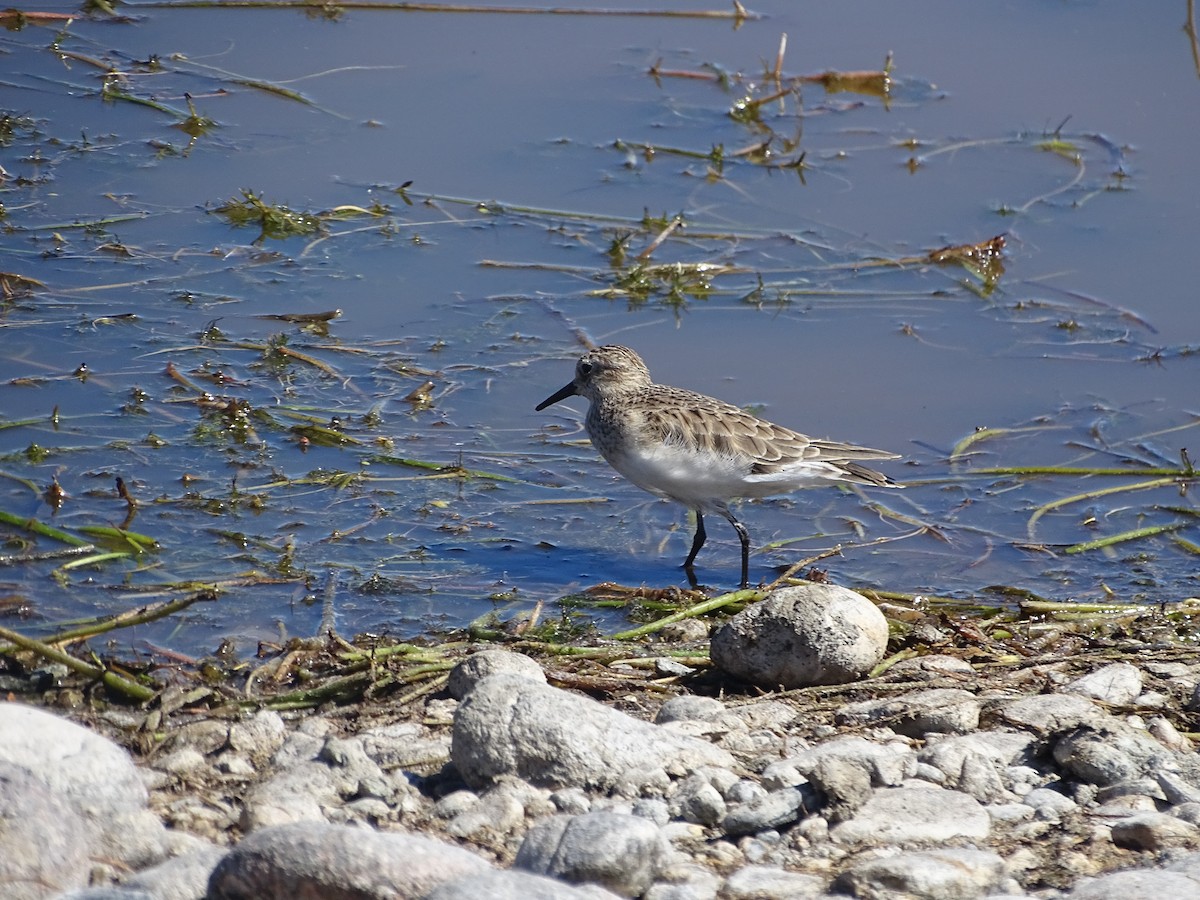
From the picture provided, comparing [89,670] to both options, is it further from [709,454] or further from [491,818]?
[709,454]

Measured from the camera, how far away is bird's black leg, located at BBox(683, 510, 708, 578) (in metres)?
7.45

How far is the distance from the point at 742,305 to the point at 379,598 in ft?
12.5

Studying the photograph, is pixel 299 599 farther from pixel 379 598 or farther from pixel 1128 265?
pixel 1128 265

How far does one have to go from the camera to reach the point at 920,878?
377 centimetres

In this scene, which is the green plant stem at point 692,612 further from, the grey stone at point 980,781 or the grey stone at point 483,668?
the grey stone at point 980,781

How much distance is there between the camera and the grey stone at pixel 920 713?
4.97m

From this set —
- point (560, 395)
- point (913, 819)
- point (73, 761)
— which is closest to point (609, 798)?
point (913, 819)

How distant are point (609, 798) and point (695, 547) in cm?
329

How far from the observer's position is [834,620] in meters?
5.42

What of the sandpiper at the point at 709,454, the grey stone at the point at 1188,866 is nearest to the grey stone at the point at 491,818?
the grey stone at the point at 1188,866

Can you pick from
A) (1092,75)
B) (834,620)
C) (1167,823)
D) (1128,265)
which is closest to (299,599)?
(834,620)

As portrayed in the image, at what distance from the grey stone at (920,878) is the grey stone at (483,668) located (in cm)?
146

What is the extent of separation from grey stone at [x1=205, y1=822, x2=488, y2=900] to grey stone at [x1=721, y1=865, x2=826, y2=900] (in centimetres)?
72

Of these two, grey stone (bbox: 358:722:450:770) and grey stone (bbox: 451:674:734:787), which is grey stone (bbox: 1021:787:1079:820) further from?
A: grey stone (bbox: 358:722:450:770)
